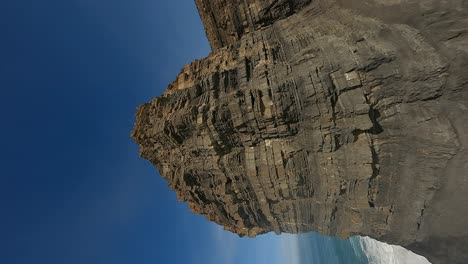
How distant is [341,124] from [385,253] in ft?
157

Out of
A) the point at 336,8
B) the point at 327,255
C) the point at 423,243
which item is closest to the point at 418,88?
the point at 336,8

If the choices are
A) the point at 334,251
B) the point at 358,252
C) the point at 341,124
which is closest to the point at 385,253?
the point at 358,252

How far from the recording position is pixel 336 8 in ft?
54.0

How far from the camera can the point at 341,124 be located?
12.9 metres

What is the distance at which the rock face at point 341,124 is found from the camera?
472 inches

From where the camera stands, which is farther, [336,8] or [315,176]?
[336,8]

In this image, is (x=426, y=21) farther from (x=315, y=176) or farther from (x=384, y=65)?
(x=315, y=176)

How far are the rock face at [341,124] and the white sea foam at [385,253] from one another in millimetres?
30501

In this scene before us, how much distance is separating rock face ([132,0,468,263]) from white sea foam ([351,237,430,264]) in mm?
30501

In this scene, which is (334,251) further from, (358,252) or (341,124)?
(341,124)

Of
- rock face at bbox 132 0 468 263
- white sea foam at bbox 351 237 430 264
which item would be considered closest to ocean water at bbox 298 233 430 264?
white sea foam at bbox 351 237 430 264

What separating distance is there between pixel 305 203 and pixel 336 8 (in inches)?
408

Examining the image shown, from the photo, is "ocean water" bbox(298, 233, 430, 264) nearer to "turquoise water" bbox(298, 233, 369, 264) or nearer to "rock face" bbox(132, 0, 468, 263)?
"turquoise water" bbox(298, 233, 369, 264)

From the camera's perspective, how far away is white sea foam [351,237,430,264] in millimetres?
41625
